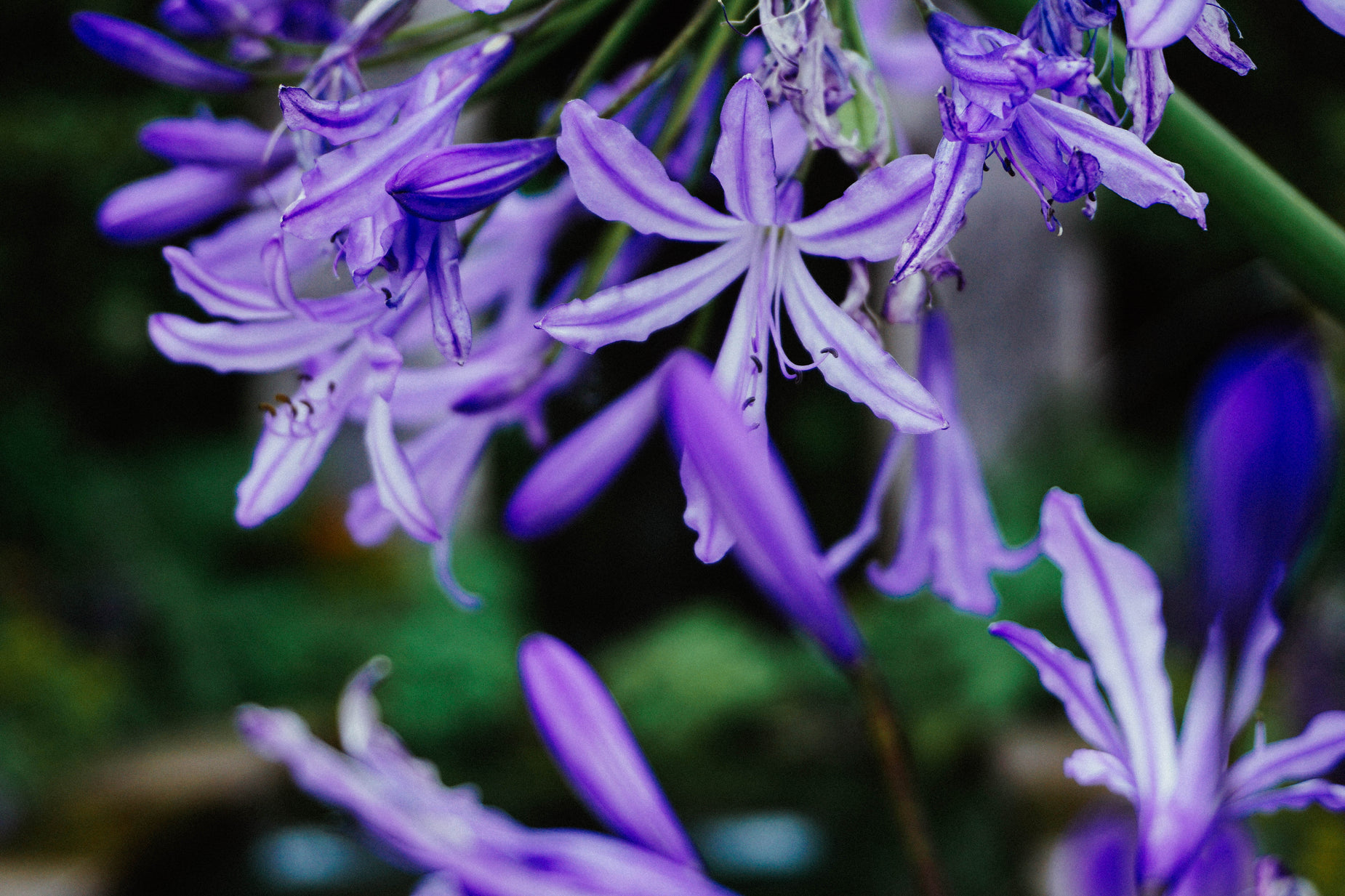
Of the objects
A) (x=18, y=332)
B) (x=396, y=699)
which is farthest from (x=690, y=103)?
(x=18, y=332)

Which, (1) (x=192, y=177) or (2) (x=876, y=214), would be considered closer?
(2) (x=876, y=214)

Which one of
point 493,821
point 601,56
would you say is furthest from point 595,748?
point 601,56

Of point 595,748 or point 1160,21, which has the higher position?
point 1160,21

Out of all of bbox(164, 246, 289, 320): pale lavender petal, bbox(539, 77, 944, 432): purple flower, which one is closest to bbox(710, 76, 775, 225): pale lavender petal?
bbox(539, 77, 944, 432): purple flower

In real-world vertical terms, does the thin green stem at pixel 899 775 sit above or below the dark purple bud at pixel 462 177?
below

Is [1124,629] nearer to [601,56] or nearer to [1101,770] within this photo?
[1101,770]

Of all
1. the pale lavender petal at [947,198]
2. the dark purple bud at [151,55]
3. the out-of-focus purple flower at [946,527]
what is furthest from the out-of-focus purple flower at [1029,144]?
the dark purple bud at [151,55]

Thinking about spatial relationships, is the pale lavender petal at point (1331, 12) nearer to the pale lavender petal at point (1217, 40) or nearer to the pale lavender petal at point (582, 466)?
the pale lavender petal at point (1217, 40)
